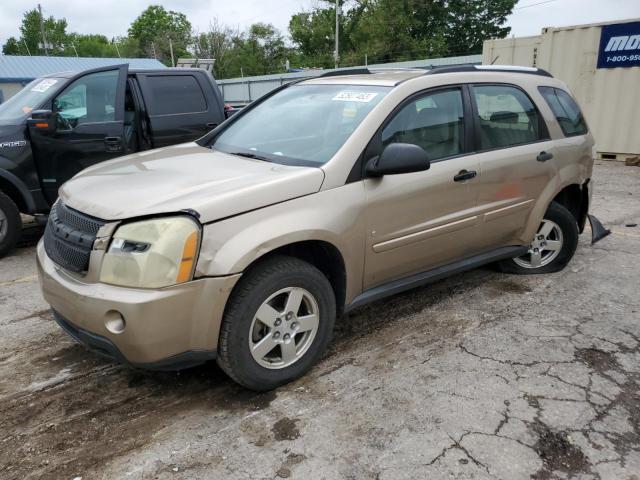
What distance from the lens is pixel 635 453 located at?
8.36ft

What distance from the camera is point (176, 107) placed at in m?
6.55

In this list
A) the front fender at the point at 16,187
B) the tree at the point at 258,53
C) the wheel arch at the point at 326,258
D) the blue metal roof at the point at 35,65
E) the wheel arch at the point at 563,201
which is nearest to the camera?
the wheel arch at the point at 326,258

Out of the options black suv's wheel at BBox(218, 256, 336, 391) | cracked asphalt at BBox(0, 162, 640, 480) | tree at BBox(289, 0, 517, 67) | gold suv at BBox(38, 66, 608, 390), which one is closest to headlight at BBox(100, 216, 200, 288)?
gold suv at BBox(38, 66, 608, 390)

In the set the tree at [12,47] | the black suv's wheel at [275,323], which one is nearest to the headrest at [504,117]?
the black suv's wheel at [275,323]

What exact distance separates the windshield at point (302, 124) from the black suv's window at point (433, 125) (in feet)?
0.69

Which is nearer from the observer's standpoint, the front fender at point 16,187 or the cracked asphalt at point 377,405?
the cracked asphalt at point 377,405

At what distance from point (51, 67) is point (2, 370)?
4136cm

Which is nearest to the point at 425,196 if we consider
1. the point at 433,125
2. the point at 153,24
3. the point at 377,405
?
the point at 433,125

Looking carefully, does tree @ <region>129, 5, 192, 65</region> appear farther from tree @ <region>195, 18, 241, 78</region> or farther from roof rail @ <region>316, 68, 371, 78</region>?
roof rail @ <region>316, 68, 371, 78</region>

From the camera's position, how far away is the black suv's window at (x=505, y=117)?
157 inches

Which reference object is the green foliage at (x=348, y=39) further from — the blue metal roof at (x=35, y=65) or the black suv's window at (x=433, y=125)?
the black suv's window at (x=433, y=125)

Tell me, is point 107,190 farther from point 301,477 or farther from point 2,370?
point 301,477

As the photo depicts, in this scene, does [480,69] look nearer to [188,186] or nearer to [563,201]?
[563,201]

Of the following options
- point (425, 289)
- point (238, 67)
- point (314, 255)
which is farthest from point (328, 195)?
point (238, 67)
